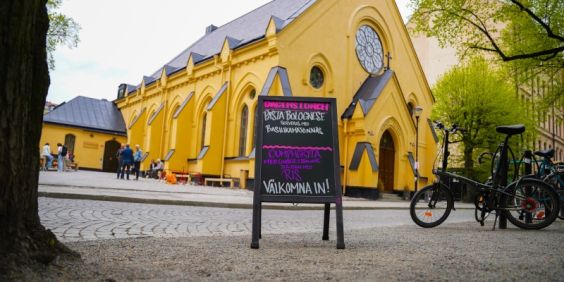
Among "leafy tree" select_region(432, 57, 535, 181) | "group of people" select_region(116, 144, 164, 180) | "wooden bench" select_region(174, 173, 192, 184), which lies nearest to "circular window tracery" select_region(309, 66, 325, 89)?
"wooden bench" select_region(174, 173, 192, 184)

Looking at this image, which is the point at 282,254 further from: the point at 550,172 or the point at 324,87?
the point at 324,87

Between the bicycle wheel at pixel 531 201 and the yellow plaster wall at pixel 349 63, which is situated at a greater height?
the yellow plaster wall at pixel 349 63

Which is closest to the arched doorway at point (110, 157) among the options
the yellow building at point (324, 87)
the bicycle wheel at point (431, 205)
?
the yellow building at point (324, 87)

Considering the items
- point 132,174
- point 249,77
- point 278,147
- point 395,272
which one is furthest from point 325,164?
point 132,174

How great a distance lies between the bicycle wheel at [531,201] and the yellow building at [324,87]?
43.9ft

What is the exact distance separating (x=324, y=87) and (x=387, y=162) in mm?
6019

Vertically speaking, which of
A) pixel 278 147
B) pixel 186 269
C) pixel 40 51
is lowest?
pixel 186 269

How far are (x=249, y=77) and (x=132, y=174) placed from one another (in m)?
14.4

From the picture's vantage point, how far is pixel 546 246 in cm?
493

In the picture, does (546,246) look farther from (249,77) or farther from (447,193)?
(249,77)

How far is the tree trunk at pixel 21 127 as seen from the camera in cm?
254

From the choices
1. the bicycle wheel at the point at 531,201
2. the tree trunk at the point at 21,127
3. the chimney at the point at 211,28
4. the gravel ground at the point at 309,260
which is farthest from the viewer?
the chimney at the point at 211,28

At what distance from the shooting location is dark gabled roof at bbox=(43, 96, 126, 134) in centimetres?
3671

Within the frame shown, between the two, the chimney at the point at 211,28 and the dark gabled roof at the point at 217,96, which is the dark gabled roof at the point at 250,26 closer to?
the dark gabled roof at the point at 217,96
